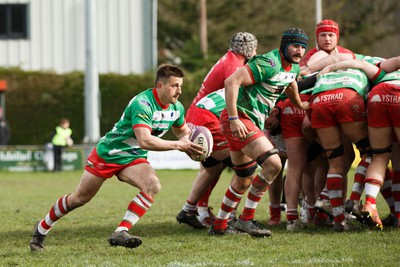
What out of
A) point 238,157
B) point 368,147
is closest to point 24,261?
point 238,157

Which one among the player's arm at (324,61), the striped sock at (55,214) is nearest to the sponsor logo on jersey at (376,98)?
the player's arm at (324,61)

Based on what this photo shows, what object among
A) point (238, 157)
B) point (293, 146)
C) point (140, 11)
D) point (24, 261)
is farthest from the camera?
point (140, 11)

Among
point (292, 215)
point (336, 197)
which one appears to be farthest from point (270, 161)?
point (292, 215)

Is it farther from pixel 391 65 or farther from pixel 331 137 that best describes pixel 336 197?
pixel 391 65

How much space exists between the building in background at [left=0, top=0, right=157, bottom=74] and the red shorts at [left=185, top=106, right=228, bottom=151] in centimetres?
2283

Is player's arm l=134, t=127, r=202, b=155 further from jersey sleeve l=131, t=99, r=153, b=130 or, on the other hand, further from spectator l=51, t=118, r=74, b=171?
spectator l=51, t=118, r=74, b=171

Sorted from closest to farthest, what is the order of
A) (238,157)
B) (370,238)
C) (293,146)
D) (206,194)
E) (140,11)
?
(370,238) < (238,157) < (293,146) < (206,194) < (140,11)

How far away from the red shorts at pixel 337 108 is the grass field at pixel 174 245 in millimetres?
1111

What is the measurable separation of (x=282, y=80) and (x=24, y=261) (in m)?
3.00

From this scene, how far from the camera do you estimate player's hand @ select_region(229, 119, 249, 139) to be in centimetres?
846

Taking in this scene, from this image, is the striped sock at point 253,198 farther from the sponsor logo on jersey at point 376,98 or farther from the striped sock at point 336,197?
the sponsor logo on jersey at point 376,98

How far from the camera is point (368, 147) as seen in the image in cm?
918

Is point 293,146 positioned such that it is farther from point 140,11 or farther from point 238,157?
point 140,11

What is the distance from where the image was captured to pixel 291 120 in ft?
31.6
